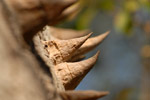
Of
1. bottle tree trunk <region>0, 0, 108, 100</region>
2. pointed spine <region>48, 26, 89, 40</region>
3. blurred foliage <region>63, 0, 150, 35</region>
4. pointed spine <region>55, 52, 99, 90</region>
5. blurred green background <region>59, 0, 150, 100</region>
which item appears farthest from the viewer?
blurred green background <region>59, 0, 150, 100</region>

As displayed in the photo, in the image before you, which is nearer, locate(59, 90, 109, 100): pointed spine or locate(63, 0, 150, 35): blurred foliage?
locate(59, 90, 109, 100): pointed spine

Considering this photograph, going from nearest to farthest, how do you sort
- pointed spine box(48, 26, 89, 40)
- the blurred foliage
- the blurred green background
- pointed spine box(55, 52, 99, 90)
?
1. pointed spine box(55, 52, 99, 90)
2. pointed spine box(48, 26, 89, 40)
3. the blurred foliage
4. the blurred green background

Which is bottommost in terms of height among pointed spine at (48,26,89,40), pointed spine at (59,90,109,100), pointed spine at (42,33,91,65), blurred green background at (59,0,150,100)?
pointed spine at (59,90,109,100)

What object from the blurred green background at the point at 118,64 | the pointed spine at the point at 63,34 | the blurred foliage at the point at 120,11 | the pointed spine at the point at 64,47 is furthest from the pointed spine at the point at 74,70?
the blurred green background at the point at 118,64

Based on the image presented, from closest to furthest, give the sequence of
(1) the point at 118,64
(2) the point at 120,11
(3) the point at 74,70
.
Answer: (3) the point at 74,70
(2) the point at 120,11
(1) the point at 118,64

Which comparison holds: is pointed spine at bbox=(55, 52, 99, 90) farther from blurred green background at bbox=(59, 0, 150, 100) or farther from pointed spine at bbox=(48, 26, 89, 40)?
blurred green background at bbox=(59, 0, 150, 100)

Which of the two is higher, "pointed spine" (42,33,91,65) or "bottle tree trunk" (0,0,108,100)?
"pointed spine" (42,33,91,65)

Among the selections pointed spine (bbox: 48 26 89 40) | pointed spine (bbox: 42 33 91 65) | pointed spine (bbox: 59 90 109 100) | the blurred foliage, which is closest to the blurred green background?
the blurred foliage

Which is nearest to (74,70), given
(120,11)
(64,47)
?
(64,47)

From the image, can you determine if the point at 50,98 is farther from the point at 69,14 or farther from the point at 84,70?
the point at 69,14

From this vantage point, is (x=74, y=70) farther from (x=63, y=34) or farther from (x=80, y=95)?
(x=63, y=34)

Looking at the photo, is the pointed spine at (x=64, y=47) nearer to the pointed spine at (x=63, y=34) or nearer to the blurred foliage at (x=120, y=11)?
the pointed spine at (x=63, y=34)
